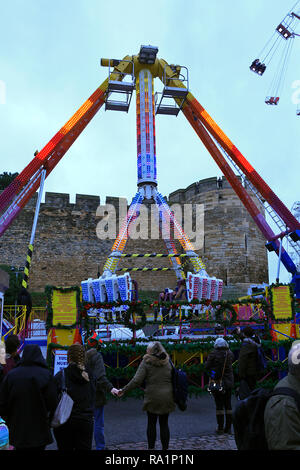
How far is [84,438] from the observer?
2.75 m

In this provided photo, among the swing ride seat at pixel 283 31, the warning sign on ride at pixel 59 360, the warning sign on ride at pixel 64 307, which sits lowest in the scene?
the warning sign on ride at pixel 59 360

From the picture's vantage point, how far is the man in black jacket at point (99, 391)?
12.2ft

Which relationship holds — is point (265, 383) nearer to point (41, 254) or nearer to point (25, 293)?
point (25, 293)

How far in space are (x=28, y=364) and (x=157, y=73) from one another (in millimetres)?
11294

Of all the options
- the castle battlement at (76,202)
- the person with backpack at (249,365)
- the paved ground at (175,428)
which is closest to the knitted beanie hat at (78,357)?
the paved ground at (175,428)

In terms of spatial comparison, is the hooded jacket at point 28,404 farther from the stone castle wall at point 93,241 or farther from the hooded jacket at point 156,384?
the stone castle wall at point 93,241

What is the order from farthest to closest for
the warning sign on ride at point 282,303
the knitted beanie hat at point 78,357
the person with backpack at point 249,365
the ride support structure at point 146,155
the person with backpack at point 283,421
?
the ride support structure at point 146,155, the warning sign on ride at point 282,303, the person with backpack at point 249,365, the knitted beanie hat at point 78,357, the person with backpack at point 283,421

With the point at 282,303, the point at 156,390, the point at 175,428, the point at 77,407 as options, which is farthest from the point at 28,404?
the point at 282,303

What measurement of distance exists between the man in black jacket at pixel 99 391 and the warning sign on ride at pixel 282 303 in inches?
179

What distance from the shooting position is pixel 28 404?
2477mm

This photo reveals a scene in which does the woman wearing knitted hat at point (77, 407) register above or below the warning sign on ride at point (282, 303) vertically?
Answer: below

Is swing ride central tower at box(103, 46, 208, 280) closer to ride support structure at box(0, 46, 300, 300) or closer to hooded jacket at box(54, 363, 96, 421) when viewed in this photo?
ride support structure at box(0, 46, 300, 300)

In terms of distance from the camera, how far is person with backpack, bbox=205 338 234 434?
15.1 ft

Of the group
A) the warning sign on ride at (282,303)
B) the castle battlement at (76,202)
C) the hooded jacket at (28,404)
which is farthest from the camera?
the castle battlement at (76,202)
